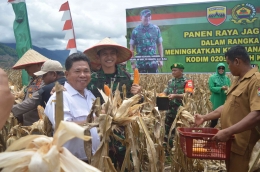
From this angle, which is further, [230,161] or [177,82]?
[177,82]

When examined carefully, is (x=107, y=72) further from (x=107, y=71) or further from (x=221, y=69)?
(x=221, y=69)

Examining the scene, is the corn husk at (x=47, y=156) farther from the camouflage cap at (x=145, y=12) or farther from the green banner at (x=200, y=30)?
the camouflage cap at (x=145, y=12)

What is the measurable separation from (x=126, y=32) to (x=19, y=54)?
705cm

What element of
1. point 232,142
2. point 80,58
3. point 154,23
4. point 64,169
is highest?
point 154,23

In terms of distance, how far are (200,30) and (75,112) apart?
11.5m

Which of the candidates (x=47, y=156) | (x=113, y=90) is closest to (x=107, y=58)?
(x=113, y=90)

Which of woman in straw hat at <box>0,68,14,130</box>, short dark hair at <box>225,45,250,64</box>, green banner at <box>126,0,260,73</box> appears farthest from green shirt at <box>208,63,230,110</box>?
green banner at <box>126,0,260,73</box>

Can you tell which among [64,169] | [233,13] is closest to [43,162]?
[64,169]

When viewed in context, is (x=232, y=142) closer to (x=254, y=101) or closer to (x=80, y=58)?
(x=254, y=101)

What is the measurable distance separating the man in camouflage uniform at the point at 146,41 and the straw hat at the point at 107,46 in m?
9.29

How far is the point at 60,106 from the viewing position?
821 millimetres

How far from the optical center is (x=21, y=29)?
693cm

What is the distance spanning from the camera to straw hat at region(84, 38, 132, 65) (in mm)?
2902

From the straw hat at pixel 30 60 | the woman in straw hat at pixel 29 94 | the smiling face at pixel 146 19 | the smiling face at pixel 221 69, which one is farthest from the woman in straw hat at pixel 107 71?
the smiling face at pixel 146 19
